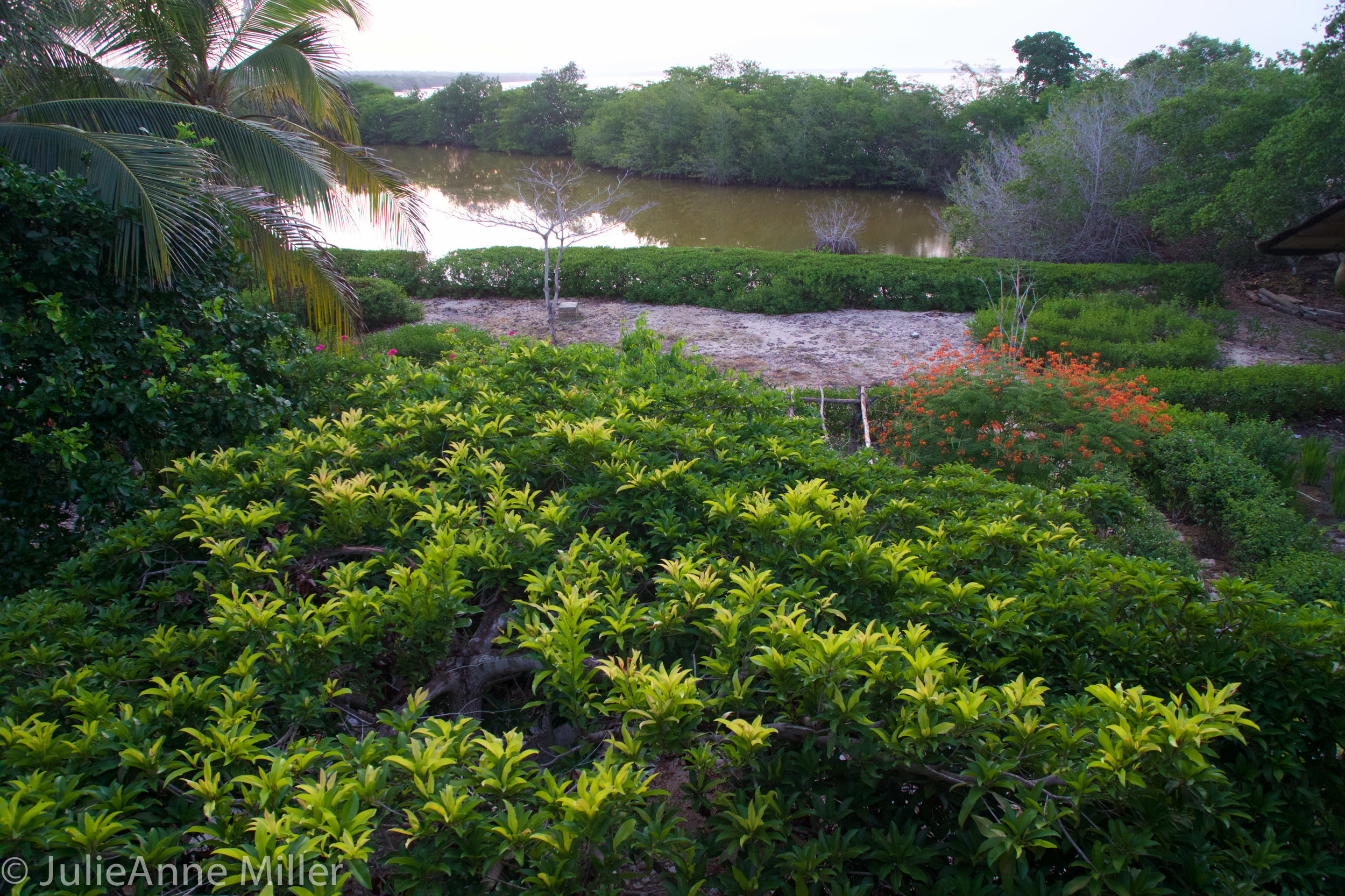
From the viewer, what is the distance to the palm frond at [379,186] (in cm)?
692

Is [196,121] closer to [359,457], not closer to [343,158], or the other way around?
[343,158]

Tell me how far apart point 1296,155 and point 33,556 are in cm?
1540

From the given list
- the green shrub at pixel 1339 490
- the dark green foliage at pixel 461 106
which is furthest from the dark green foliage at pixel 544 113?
the green shrub at pixel 1339 490

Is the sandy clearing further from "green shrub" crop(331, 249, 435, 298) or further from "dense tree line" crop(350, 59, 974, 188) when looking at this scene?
"dense tree line" crop(350, 59, 974, 188)

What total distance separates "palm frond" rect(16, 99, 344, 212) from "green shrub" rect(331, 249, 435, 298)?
7.32 m

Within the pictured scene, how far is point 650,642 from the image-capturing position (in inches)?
74.0

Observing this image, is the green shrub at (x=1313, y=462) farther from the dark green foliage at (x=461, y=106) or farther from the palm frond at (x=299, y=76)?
the dark green foliage at (x=461, y=106)

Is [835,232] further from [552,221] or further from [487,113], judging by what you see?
[487,113]

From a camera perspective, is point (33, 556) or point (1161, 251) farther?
point (1161, 251)

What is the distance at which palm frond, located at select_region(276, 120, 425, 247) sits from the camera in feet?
22.7

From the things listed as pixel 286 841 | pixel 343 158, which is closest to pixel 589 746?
pixel 286 841

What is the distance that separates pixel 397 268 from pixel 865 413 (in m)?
10.0

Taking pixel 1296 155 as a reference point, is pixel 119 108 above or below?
below

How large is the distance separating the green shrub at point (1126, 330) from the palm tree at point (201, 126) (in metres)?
8.07
